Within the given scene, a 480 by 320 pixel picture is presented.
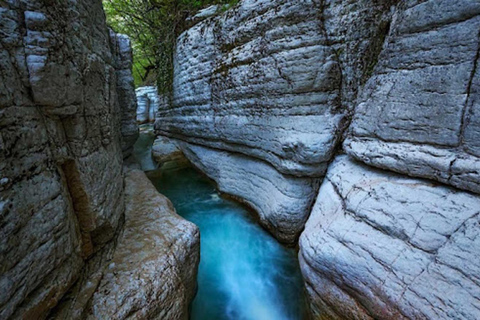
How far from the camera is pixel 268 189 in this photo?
161 inches

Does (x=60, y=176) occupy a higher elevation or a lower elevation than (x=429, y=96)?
lower

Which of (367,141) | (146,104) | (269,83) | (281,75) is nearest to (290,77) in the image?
(281,75)

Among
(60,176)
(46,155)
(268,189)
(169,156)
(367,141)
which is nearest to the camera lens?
(46,155)

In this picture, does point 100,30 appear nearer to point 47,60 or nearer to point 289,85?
point 47,60

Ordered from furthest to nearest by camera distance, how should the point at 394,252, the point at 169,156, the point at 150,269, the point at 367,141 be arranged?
the point at 169,156 → the point at 367,141 → the point at 150,269 → the point at 394,252

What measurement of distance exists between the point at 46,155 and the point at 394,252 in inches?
118

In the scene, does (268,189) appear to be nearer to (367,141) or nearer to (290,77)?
(367,141)

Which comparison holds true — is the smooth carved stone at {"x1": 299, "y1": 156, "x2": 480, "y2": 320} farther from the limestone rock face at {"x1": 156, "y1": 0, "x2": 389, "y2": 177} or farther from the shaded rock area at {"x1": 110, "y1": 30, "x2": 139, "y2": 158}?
the shaded rock area at {"x1": 110, "y1": 30, "x2": 139, "y2": 158}

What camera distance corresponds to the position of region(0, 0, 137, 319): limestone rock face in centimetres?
116

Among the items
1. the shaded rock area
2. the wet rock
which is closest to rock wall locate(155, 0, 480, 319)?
the shaded rock area

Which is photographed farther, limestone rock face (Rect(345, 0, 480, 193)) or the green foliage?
the green foliage

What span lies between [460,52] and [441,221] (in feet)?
5.16

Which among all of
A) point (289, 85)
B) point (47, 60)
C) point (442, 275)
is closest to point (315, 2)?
point (289, 85)

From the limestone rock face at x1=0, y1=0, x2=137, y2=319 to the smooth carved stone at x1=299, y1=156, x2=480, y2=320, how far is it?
248 centimetres
